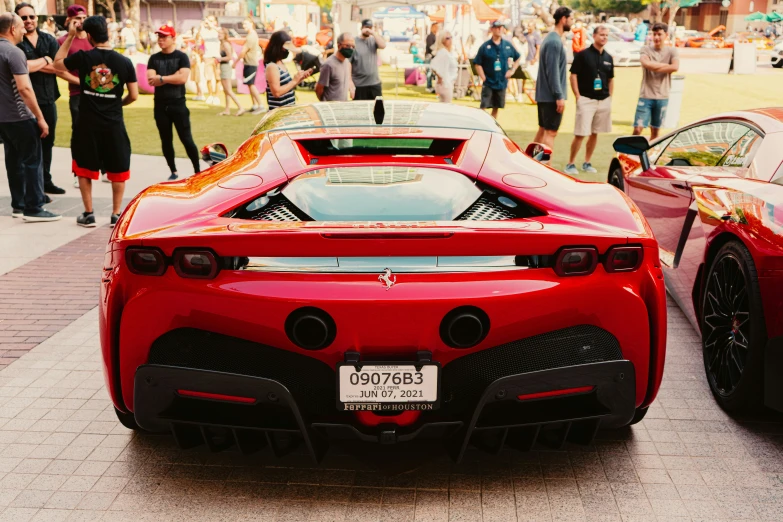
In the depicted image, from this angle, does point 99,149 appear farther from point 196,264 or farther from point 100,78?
point 196,264

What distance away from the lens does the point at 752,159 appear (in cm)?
462

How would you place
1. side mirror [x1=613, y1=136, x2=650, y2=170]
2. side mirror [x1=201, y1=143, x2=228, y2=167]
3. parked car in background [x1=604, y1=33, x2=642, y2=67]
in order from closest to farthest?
side mirror [x1=201, y1=143, x2=228, y2=167]
side mirror [x1=613, y1=136, x2=650, y2=170]
parked car in background [x1=604, y1=33, x2=642, y2=67]

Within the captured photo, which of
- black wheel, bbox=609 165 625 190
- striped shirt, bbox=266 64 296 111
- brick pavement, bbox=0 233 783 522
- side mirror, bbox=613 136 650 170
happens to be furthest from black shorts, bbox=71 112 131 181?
side mirror, bbox=613 136 650 170

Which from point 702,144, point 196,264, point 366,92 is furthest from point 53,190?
point 196,264

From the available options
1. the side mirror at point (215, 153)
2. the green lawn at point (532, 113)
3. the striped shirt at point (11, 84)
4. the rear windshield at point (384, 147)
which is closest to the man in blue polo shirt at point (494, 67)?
the green lawn at point (532, 113)

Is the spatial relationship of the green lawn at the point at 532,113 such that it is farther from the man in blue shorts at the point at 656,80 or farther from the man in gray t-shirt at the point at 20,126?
the man in gray t-shirt at the point at 20,126

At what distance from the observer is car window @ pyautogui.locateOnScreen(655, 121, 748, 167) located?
16.9 feet

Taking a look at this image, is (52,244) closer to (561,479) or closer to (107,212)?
(107,212)

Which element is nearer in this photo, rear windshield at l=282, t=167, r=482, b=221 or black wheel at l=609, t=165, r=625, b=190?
rear windshield at l=282, t=167, r=482, b=221

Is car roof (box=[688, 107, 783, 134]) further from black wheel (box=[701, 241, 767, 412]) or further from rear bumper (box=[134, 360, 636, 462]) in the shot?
rear bumper (box=[134, 360, 636, 462])

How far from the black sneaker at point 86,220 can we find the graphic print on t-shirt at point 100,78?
3.86 ft

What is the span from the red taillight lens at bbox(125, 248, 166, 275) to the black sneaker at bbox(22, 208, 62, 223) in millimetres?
5907

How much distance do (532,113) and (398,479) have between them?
15.6 meters

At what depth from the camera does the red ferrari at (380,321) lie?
2.77m
